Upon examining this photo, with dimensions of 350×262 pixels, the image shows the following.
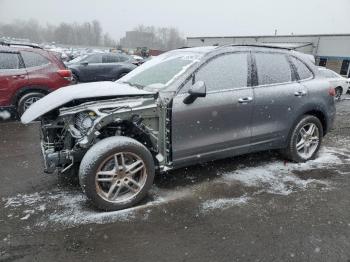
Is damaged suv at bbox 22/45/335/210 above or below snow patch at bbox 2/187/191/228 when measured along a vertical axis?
above

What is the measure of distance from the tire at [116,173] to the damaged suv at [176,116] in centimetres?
1

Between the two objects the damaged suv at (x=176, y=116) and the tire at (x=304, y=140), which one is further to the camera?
the tire at (x=304, y=140)

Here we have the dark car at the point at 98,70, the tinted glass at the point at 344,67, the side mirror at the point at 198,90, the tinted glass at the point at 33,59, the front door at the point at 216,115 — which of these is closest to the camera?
the side mirror at the point at 198,90

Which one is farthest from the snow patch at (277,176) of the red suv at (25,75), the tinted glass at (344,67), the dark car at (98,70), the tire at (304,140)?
the tinted glass at (344,67)

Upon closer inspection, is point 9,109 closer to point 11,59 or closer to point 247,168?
point 11,59

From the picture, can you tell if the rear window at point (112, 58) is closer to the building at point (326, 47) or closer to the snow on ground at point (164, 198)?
the building at point (326, 47)

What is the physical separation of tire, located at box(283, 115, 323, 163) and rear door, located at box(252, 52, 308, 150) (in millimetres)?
166

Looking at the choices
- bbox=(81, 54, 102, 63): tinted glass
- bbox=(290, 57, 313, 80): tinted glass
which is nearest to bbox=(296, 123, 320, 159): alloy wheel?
bbox=(290, 57, 313, 80): tinted glass

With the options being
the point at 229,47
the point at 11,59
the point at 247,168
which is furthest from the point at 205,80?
the point at 11,59

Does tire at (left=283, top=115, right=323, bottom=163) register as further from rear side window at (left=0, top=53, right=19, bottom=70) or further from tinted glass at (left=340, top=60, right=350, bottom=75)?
tinted glass at (left=340, top=60, right=350, bottom=75)

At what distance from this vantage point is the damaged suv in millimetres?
3600

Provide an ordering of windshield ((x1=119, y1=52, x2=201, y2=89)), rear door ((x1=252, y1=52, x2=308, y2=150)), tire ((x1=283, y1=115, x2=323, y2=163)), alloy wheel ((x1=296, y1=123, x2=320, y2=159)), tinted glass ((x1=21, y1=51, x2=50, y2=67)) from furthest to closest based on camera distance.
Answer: tinted glass ((x1=21, y1=51, x2=50, y2=67)), alloy wheel ((x1=296, y1=123, x2=320, y2=159)), tire ((x1=283, y1=115, x2=323, y2=163)), rear door ((x1=252, y1=52, x2=308, y2=150)), windshield ((x1=119, y1=52, x2=201, y2=89))

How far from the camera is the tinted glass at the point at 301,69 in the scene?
5.09m

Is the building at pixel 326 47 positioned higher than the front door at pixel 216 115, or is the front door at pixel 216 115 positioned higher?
the front door at pixel 216 115
